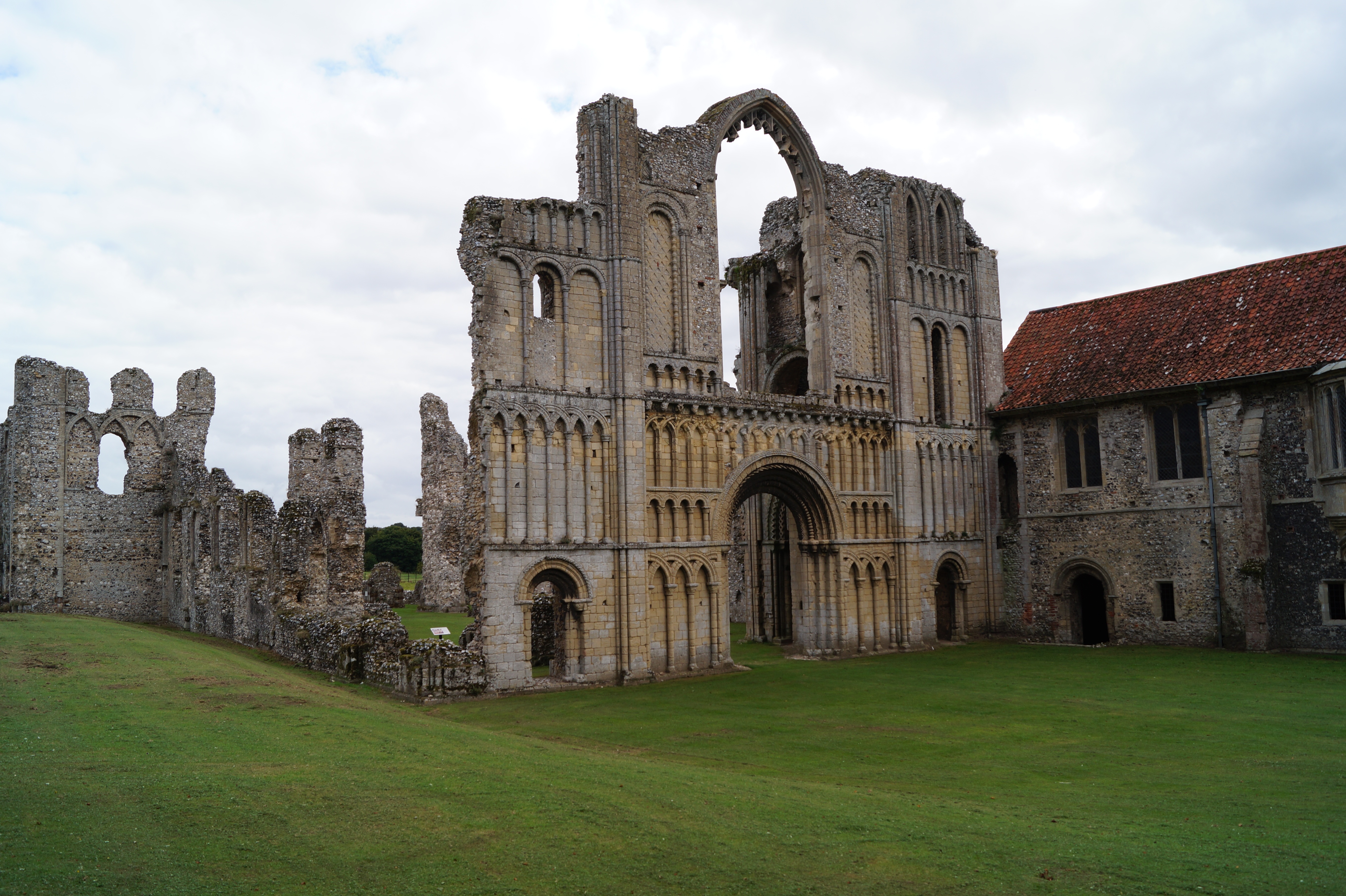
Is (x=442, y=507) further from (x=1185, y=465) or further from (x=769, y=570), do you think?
(x=1185, y=465)

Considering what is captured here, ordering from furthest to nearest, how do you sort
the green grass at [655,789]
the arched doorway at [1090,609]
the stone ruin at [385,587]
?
1. the stone ruin at [385,587]
2. the arched doorway at [1090,609]
3. the green grass at [655,789]

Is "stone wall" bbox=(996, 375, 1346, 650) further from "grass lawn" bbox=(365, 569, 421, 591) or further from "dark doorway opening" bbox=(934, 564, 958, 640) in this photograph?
"grass lawn" bbox=(365, 569, 421, 591)

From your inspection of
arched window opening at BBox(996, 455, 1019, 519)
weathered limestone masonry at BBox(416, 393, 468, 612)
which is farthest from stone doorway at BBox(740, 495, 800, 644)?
weathered limestone masonry at BBox(416, 393, 468, 612)

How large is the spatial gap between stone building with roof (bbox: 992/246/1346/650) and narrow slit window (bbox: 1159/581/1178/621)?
4 centimetres

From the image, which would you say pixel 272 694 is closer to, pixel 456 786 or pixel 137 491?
pixel 456 786

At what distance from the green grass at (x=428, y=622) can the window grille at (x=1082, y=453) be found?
65.1ft

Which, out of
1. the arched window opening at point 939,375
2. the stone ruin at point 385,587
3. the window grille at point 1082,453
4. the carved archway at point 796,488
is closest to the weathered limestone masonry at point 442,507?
the stone ruin at point 385,587

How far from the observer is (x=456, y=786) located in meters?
10.1

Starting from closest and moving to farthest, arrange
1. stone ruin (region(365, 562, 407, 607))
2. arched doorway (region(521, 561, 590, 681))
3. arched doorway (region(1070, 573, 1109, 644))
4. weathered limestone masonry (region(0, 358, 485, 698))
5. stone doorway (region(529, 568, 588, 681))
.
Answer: arched doorway (region(521, 561, 590, 681)), stone doorway (region(529, 568, 588, 681)), weathered limestone masonry (region(0, 358, 485, 698)), arched doorway (region(1070, 573, 1109, 644)), stone ruin (region(365, 562, 407, 607))

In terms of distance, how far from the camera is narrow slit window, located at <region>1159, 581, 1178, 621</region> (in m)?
27.7

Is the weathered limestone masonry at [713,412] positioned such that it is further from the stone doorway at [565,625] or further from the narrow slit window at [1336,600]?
the narrow slit window at [1336,600]

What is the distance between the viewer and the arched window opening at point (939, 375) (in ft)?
103

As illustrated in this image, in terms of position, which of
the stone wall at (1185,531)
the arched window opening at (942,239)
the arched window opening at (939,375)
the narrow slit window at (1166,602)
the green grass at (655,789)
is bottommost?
the green grass at (655,789)

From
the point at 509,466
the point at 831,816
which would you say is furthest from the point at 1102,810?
the point at 509,466
